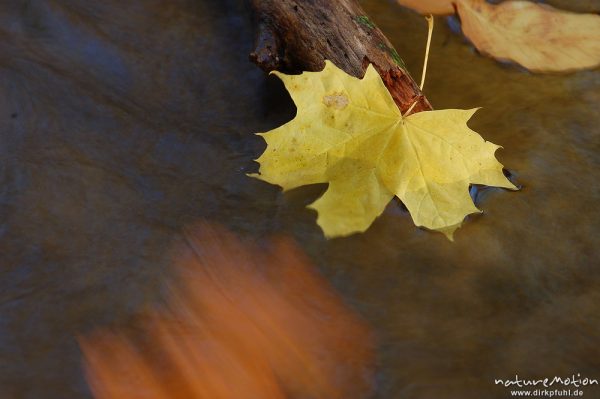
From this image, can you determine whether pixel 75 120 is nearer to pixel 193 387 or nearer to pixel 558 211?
pixel 193 387

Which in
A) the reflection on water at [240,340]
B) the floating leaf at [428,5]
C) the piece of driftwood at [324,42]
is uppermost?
the floating leaf at [428,5]

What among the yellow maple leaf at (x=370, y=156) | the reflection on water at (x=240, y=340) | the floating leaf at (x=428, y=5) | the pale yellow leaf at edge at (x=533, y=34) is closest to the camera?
the reflection on water at (x=240, y=340)

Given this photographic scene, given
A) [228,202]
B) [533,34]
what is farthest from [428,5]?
[228,202]

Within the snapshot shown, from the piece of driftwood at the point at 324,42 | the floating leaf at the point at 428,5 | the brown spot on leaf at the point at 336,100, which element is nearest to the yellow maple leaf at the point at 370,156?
the brown spot on leaf at the point at 336,100

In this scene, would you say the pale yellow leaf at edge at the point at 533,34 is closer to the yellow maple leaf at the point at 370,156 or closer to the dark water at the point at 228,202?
the dark water at the point at 228,202

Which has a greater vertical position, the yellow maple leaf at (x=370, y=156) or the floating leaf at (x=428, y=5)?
the floating leaf at (x=428, y=5)

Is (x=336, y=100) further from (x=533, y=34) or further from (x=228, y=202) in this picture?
(x=533, y=34)

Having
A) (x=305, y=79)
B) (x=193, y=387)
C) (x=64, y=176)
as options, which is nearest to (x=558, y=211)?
(x=305, y=79)
